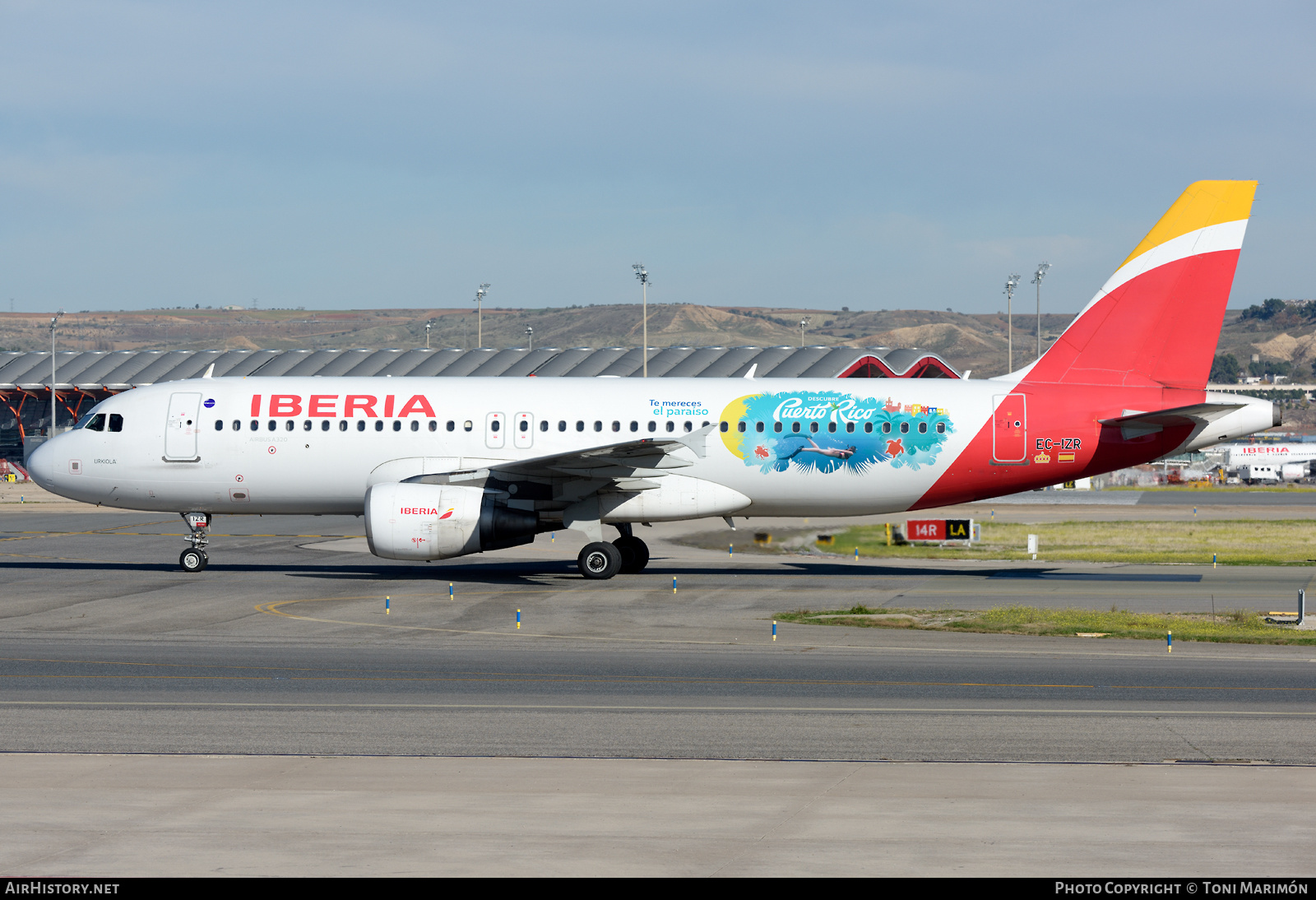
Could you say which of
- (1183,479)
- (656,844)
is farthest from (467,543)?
(1183,479)

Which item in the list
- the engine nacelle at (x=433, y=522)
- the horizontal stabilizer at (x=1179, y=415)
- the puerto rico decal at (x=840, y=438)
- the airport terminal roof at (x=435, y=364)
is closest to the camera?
the engine nacelle at (x=433, y=522)

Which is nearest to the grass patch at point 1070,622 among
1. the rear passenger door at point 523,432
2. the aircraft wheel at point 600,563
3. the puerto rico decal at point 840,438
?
the puerto rico decal at point 840,438

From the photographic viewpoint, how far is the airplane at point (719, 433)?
30.8 m

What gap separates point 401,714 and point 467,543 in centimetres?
1362

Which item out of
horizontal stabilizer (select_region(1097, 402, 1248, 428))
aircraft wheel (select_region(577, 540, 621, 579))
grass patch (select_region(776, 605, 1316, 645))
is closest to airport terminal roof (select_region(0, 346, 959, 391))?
horizontal stabilizer (select_region(1097, 402, 1248, 428))

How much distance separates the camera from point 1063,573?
3341 cm

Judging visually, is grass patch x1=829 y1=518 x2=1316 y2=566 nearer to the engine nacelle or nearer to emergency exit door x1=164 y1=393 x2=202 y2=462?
the engine nacelle

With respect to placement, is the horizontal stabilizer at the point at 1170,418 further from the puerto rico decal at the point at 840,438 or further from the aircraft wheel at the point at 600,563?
the aircraft wheel at the point at 600,563

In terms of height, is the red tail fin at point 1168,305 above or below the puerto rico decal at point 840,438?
above

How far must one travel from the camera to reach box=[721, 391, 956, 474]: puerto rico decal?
103ft

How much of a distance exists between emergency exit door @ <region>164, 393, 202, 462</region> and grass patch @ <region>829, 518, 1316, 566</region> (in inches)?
729

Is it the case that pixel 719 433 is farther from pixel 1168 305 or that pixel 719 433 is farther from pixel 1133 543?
pixel 1133 543

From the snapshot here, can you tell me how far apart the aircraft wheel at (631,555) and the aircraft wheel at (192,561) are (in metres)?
10.6
